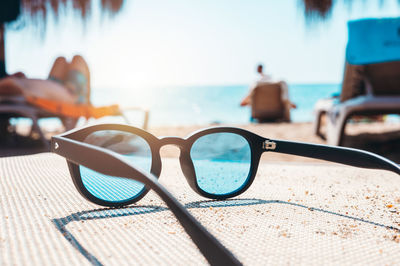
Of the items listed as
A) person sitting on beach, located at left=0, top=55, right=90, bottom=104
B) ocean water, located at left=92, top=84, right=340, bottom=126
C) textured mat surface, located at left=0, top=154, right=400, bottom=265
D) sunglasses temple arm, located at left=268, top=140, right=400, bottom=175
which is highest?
person sitting on beach, located at left=0, top=55, right=90, bottom=104

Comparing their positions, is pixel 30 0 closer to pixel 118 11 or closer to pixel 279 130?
pixel 118 11

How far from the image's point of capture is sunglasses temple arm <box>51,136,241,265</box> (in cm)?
40

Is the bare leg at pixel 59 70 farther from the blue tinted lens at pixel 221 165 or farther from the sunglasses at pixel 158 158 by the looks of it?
the blue tinted lens at pixel 221 165

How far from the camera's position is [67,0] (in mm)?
4465

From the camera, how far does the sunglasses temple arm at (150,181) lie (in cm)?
40

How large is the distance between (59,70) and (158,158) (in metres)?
3.47

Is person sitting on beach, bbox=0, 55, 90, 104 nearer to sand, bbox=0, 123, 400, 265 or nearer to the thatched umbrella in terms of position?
the thatched umbrella

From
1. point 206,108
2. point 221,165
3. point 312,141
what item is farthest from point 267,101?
point 206,108

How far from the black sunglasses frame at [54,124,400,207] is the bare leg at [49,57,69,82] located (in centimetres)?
338

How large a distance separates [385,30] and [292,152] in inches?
94.2

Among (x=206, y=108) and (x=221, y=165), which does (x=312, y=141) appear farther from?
(x=206, y=108)

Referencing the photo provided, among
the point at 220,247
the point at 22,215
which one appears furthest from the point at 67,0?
the point at 220,247

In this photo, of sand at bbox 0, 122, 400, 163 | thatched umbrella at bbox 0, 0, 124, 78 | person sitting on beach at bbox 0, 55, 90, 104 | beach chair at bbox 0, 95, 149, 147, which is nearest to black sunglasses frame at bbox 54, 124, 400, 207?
sand at bbox 0, 122, 400, 163

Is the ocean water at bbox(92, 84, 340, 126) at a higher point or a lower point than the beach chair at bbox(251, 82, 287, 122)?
lower
